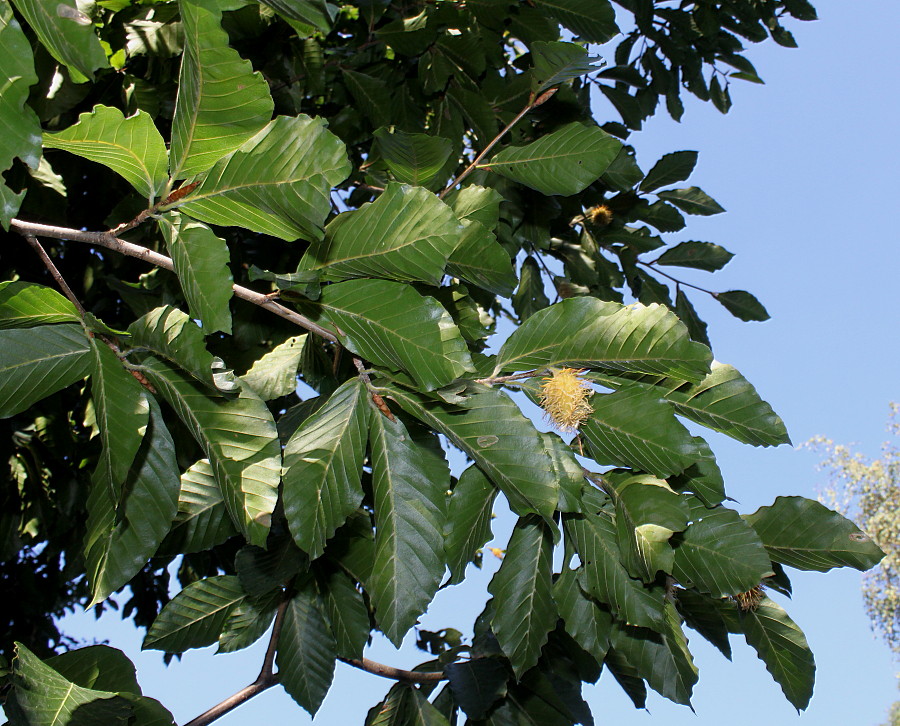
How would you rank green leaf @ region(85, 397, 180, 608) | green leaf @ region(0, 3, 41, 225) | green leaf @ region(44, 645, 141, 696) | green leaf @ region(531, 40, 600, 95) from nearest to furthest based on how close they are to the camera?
green leaf @ region(0, 3, 41, 225) < green leaf @ region(85, 397, 180, 608) < green leaf @ region(44, 645, 141, 696) < green leaf @ region(531, 40, 600, 95)

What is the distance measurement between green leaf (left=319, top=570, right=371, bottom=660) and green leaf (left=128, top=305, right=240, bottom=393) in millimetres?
546

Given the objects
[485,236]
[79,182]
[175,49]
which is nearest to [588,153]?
[485,236]

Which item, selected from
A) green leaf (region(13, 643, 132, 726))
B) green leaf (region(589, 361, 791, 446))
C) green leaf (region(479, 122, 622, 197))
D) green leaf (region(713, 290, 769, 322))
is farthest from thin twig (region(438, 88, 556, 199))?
green leaf (region(713, 290, 769, 322))

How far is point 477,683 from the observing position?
4.35ft

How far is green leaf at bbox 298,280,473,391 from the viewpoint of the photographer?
2.80 feet

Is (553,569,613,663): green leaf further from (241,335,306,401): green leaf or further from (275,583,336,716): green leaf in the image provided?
(241,335,306,401): green leaf

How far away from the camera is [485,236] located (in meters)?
1.13

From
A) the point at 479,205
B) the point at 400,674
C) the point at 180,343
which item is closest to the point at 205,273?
the point at 180,343

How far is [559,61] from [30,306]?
37.5 inches

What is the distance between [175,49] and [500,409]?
131 cm

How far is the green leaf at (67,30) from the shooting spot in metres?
0.61

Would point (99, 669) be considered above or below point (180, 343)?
below

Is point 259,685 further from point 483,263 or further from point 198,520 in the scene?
point 483,263

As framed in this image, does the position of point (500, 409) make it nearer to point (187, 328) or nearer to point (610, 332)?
point (610, 332)
